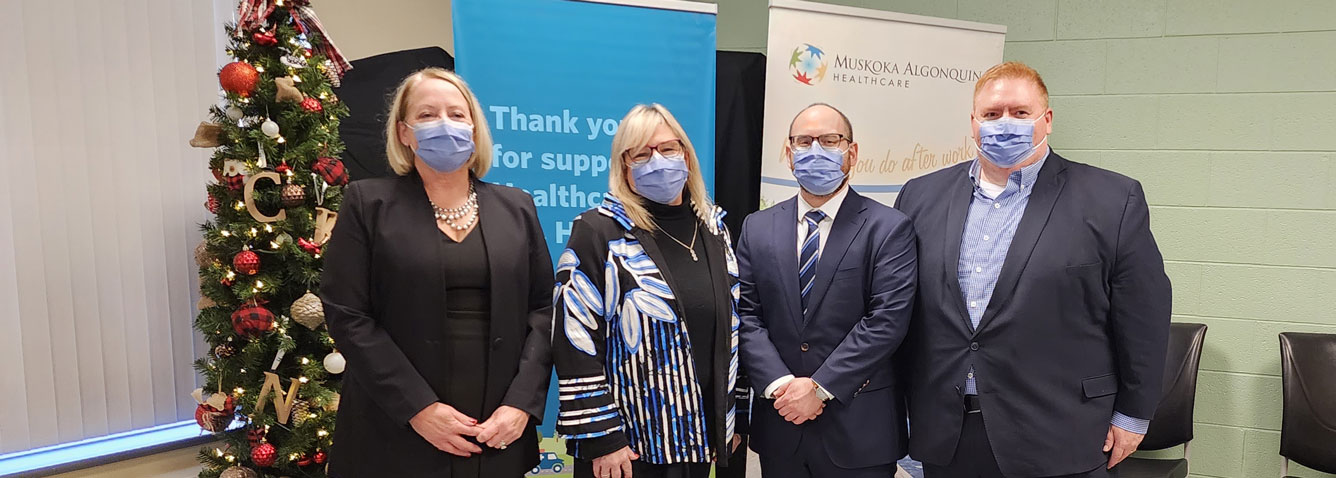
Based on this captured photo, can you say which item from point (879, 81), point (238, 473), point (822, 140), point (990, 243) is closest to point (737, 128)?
point (879, 81)

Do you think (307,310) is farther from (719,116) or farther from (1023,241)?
(1023,241)

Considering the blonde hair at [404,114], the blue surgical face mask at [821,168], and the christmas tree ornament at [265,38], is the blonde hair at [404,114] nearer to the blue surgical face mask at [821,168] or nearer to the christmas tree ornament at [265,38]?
the blue surgical face mask at [821,168]

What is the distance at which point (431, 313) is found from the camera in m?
1.58

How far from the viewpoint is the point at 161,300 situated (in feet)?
9.50

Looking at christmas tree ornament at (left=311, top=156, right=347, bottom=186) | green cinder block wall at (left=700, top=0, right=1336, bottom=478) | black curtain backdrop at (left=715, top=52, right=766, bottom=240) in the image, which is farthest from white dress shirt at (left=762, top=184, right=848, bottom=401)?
green cinder block wall at (left=700, top=0, right=1336, bottom=478)

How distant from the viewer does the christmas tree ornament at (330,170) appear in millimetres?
2465

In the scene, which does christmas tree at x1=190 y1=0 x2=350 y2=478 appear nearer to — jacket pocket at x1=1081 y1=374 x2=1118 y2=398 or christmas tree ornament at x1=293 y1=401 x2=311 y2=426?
christmas tree ornament at x1=293 y1=401 x2=311 y2=426

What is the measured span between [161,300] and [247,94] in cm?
105

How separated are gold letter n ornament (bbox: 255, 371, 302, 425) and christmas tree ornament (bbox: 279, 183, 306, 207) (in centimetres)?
55

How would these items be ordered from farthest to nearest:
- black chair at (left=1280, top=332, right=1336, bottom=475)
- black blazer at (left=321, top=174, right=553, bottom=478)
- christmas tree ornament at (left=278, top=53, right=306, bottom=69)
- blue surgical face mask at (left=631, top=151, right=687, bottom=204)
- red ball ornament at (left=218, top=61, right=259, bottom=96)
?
1. black chair at (left=1280, top=332, right=1336, bottom=475)
2. christmas tree ornament at (left=278, top=53, right=306, bottom=69)
3. red ball ornament at (left=218, top=61, right=259, bottom=96)
4. blue surgical face mask at (left=631, top=151, right=687, bottom=204)
5. black blazer at (left=321, top=174, right=553, bottom=478)

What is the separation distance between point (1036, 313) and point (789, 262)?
21.4 inches

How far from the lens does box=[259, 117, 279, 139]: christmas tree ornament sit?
7.75 ft

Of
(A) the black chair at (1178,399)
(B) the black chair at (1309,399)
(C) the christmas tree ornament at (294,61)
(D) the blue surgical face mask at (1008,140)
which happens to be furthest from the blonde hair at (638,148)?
(B) the black chair at (1309,399)

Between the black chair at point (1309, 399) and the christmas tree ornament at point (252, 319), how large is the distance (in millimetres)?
3322
